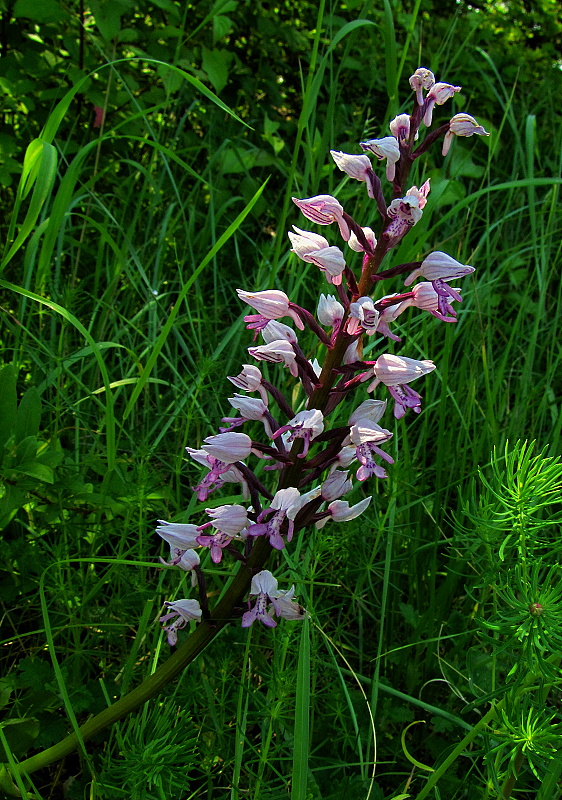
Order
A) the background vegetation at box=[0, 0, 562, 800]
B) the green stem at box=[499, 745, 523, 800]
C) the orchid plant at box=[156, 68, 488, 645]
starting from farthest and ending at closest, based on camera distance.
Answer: the background vegetation at box=[0, 0, 562, 800] → the green stem at box=[499, 745, 523, 800] → the orchid plant at box=[156, 68, 488, 645]

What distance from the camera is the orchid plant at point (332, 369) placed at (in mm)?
1348

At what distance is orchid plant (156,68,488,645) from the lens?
4.42 feet

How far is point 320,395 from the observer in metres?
1.39

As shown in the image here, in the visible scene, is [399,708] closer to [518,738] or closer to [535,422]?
[518,738]

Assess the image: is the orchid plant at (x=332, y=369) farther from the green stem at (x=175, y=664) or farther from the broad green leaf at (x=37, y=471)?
the broad green leaf at (x=37, y=471)

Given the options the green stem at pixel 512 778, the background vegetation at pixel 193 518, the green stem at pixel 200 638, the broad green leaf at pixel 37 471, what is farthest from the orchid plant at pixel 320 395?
the green stem at pixel 512 778

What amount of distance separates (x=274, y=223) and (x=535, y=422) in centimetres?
212

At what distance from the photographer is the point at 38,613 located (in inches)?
81.2

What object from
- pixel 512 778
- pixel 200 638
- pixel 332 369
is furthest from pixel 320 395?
pixel 512 778

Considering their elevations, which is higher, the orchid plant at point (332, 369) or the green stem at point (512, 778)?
the orchid plant at point (332, 369)

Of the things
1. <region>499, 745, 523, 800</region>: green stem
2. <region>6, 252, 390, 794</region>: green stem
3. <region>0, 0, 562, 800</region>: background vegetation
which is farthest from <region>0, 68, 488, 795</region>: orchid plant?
<region>499, 745, 523, 800</region>: green stem

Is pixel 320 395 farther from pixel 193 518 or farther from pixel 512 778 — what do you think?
pixel 193 518

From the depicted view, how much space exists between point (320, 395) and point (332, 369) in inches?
2.2

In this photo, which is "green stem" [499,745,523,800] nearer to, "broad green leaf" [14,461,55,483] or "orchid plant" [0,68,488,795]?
"orchid plant" [0,68,488,795]
